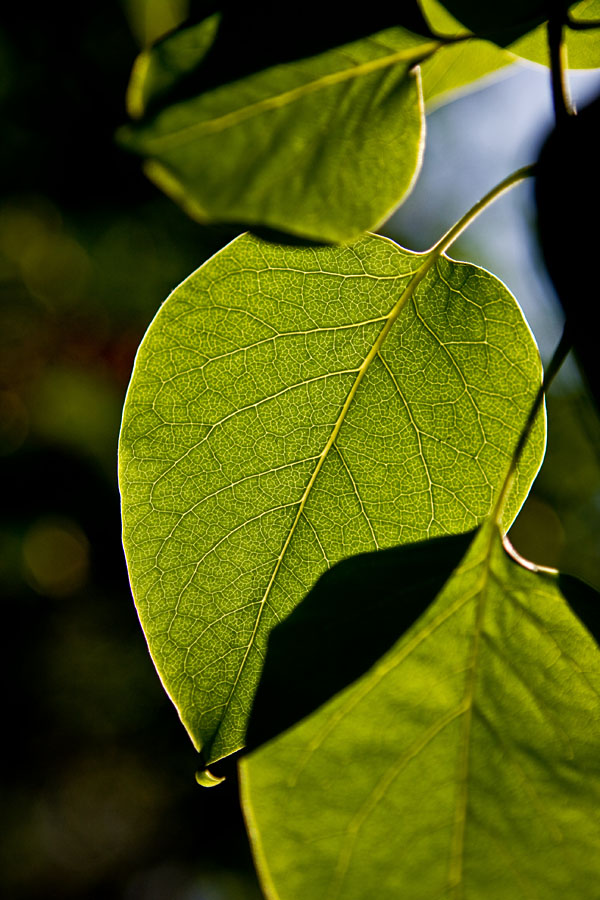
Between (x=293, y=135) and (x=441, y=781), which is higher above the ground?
(x=293, y=135)

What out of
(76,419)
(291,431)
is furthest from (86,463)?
(291,431)

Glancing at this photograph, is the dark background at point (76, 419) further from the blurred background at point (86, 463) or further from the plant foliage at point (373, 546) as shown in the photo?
the plant foliage at point (373, 546)

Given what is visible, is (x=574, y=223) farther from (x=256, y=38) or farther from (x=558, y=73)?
(x=256, y=38)

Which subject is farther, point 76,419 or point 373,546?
point 76,419

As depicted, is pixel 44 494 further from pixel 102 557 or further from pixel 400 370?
pixel 400 370

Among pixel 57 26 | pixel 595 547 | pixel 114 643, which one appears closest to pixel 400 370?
pixel 57 26

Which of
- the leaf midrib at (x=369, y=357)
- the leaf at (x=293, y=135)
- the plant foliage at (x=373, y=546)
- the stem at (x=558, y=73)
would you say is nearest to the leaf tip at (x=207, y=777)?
the plant foliage at (x=373, y=546)
